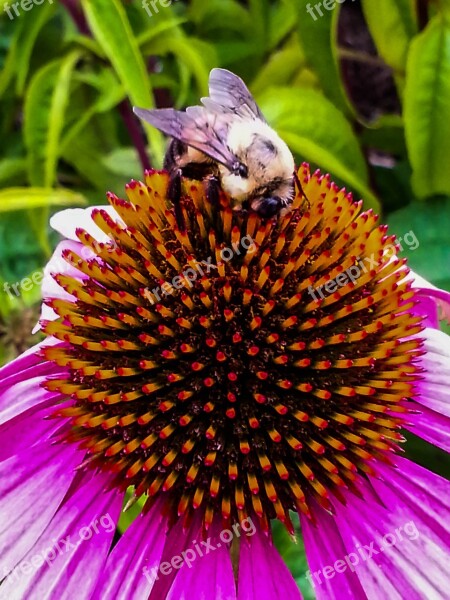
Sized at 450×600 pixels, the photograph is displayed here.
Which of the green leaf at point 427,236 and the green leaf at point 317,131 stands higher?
the green leaf at point 317,131

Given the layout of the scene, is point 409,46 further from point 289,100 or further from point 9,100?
point 9,100

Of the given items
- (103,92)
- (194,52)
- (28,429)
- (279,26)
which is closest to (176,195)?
(28,429)

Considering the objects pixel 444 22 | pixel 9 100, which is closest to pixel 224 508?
pixel 444 22

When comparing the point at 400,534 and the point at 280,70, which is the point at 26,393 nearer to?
the point at 400,534

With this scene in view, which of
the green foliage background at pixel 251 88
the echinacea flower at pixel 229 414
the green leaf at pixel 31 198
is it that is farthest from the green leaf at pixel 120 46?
the echinacea flower at pixel 229 414

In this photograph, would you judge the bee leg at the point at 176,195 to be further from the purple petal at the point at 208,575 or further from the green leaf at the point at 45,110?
the green leaf at the point at 45,110

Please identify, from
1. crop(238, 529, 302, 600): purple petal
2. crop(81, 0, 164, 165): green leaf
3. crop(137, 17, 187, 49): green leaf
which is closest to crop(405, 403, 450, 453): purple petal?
crop(238, 529, 302, 600): purple petal
